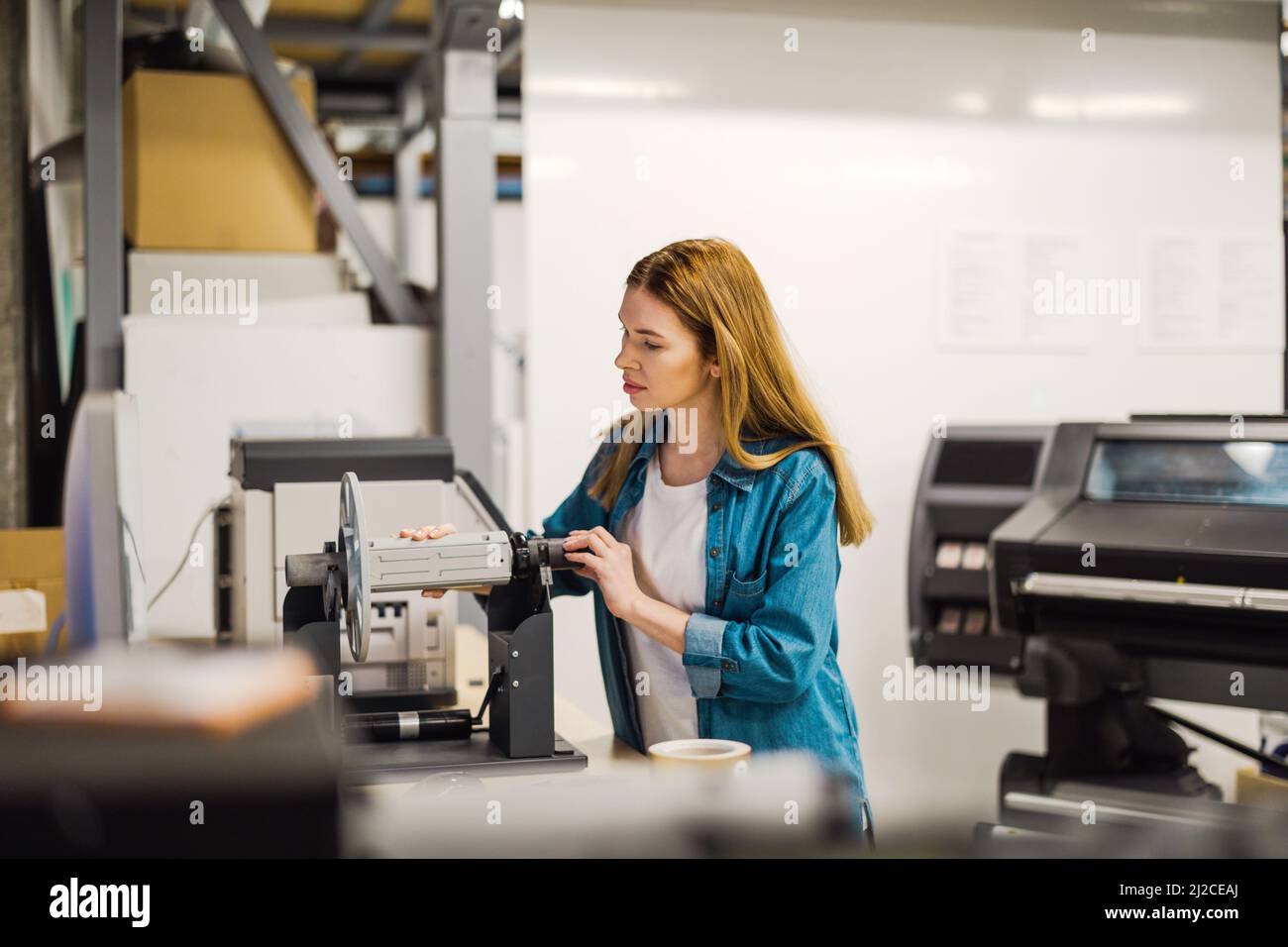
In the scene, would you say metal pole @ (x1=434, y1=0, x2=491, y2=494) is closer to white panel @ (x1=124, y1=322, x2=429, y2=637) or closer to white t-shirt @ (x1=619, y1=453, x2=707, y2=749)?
white panel @ (x1=124, y1=322, x2=429, y2=637)

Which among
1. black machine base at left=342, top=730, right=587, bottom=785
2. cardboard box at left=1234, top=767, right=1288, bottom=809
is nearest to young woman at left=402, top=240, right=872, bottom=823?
black machine base at left=342, top=730, right=587, bottom=785

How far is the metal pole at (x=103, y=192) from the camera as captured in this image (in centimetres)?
321

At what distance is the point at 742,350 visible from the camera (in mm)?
1681

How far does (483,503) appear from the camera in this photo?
7.41 ft

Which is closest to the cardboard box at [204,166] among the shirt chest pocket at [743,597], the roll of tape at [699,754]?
the shirt chest pocket at [743,597]

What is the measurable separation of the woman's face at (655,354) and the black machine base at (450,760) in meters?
0.49

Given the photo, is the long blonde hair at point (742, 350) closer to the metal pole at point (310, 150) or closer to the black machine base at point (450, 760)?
the black machine base at point (450, 760)

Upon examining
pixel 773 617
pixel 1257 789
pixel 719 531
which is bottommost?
pixel 1257 789

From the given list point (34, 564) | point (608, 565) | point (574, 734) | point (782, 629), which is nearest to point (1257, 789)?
point (782, 629)

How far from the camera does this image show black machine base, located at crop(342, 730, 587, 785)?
1.61 meters

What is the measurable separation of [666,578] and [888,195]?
102 inches

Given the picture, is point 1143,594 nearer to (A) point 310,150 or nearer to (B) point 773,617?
(B) point 773,617
